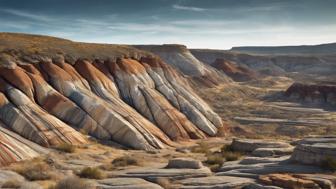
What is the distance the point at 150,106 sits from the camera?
152ft

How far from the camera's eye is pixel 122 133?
1510 inches

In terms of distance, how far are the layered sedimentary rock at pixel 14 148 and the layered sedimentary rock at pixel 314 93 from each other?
80.4 meters

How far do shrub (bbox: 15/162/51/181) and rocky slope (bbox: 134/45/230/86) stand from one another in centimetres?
9062

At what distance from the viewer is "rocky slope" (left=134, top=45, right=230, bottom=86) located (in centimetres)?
11812

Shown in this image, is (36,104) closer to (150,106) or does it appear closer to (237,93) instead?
(150,106)

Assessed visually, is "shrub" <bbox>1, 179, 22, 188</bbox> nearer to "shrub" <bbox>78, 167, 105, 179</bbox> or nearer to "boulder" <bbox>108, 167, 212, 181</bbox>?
"shrub" <bbox>78, 167, 105, 179</bbox>

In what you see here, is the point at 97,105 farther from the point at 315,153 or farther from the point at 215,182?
the point at 315,153

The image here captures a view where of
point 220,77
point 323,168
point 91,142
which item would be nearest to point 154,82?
point 91,142

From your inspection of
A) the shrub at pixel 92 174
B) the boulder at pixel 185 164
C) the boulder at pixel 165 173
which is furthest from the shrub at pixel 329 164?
the shrub at pixel 92 174

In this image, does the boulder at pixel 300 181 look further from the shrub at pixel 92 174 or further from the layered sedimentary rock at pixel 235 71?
the layered sedimentary rock at pixel 235 71

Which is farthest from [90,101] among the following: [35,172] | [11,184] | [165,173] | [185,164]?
[11,184]

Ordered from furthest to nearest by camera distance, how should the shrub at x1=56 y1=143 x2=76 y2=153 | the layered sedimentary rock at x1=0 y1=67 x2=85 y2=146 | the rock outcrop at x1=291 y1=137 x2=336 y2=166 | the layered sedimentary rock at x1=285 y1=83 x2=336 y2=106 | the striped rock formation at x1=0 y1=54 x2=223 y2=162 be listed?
the layered sedimentary rock at x1=285 y1=83 x2=336 y2=106
the striped rock formation at x1=0 y1=54 x2=223 y2=162
the layered sedimentary rock at x1=0 y1=67 x2=85 y2=146
the shrub at x1=56 y1=143 x2=76 y2=153
the rock outcrop at x1=291 y1=137 x2=336 y2=166

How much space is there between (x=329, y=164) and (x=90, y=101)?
24018 millimetres

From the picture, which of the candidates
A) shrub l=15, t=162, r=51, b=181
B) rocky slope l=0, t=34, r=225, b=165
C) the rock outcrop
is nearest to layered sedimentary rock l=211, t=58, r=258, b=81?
rocky slope l=0, t=34, r=225, b=165
